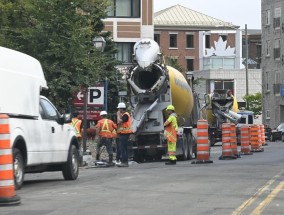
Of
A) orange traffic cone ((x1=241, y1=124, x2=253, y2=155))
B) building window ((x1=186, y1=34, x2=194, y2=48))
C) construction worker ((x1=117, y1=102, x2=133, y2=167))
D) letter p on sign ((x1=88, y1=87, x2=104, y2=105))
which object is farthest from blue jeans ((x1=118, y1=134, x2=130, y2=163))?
building window ((x1=186, y1=34, x2=194, y2=48))

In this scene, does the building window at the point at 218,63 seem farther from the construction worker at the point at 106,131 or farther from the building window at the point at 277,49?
the construction worker at the point at 106,131

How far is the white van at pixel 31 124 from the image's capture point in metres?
15.0

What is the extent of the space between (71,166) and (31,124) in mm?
2565

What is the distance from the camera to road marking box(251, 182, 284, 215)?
11852 millimetres

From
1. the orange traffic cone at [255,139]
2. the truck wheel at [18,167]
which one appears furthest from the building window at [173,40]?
the truck wheel at [18,167]

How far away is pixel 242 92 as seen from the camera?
98.2 m

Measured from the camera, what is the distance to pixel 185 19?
336 feet

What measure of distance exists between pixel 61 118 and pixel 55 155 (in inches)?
36.4

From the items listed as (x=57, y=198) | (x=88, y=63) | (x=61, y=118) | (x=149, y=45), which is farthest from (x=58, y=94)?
(x=57, y=198)

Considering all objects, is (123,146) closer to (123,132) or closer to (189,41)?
(123,132)

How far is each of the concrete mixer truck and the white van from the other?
8.79 metres

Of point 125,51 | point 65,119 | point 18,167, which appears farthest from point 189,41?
point 18,167

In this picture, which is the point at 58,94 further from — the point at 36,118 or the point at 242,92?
the point at 242,92

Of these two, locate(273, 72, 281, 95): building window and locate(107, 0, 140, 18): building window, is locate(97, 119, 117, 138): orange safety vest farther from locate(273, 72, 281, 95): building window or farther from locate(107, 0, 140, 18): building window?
locate(273, 72, 281, 95): building window
